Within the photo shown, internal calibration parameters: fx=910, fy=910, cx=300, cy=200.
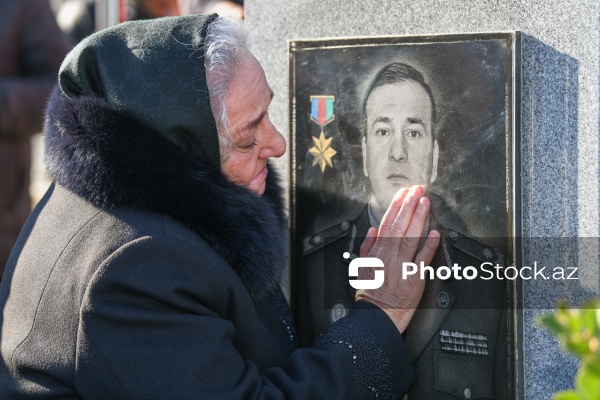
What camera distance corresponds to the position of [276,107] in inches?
113

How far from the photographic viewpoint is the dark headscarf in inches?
87.1

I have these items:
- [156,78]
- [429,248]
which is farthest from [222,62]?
[429,248]

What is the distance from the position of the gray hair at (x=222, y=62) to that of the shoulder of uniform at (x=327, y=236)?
48 cm

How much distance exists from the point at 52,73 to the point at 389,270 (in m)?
2.33

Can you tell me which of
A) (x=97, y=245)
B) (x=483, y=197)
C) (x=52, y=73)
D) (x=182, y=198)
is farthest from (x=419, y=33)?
(x=52, y=73)

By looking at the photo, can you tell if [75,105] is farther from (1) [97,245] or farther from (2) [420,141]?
(2) [420,141]

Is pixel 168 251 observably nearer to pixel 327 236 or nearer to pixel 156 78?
pixel 156 78

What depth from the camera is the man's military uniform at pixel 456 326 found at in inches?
94.4

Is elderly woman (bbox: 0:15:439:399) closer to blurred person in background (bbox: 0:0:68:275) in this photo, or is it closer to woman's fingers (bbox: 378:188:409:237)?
woman's fingers (bbox: 378:188:409:237)

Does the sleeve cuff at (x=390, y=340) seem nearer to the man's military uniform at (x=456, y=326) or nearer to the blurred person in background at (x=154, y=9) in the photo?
the man's military uniform at (x=456, y=326)

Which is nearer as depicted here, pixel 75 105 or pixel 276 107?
pixel 75 105

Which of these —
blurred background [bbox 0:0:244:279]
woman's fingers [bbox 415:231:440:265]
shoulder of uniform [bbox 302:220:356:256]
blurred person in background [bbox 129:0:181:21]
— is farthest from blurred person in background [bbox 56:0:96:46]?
woman's fingers [bbox 415:231:440:265]

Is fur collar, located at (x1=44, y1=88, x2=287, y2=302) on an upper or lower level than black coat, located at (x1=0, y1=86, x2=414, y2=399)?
upper

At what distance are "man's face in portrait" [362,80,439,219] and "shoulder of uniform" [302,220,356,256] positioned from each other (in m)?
0.11
